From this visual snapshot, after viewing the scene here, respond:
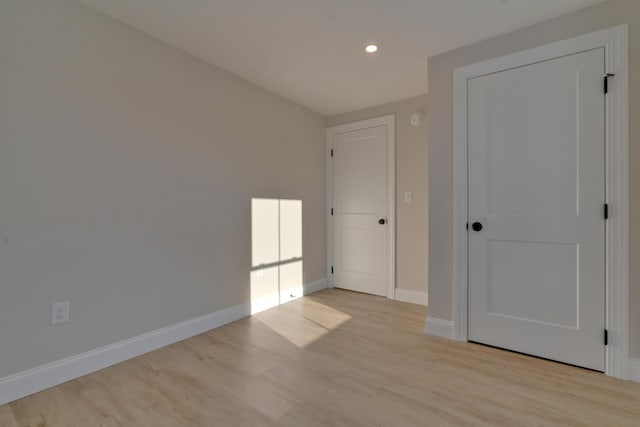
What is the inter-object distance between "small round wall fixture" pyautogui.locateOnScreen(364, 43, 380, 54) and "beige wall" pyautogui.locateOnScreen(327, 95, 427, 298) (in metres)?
1.18

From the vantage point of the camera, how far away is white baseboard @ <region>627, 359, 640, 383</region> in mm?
1881

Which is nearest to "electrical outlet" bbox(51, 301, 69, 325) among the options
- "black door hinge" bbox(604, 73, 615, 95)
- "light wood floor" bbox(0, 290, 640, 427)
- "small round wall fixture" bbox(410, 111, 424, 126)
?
"light wood floor" bbox(0, 290, 640, 427)

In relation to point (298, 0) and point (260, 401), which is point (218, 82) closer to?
point (298, 0)

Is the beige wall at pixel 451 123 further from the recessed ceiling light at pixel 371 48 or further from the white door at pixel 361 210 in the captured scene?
the white door at pixel 361 210

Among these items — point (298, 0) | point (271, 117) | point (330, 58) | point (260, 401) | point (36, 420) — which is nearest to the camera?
point (36, 420)

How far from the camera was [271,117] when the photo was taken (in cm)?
335

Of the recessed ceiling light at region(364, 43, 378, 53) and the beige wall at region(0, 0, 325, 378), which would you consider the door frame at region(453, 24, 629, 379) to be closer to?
the recessed ceiling light at region(364, 43, 378, 53)

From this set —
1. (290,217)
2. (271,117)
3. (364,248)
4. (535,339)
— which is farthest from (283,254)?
(535,339)

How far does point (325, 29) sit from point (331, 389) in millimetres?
2422

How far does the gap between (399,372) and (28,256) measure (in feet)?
7.76

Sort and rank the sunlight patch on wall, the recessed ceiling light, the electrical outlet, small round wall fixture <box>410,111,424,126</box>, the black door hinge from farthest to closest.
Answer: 1. small round wall fixture <box>410,111,424,126</box>
2. the sunlight patch on wall
3. the recessed ceiling light
4. the black door hinge
5. the electrical outlet

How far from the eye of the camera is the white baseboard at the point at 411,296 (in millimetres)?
3461

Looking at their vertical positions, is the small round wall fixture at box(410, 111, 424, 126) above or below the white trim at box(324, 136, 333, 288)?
above

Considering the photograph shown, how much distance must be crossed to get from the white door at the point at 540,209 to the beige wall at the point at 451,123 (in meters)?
0.14
